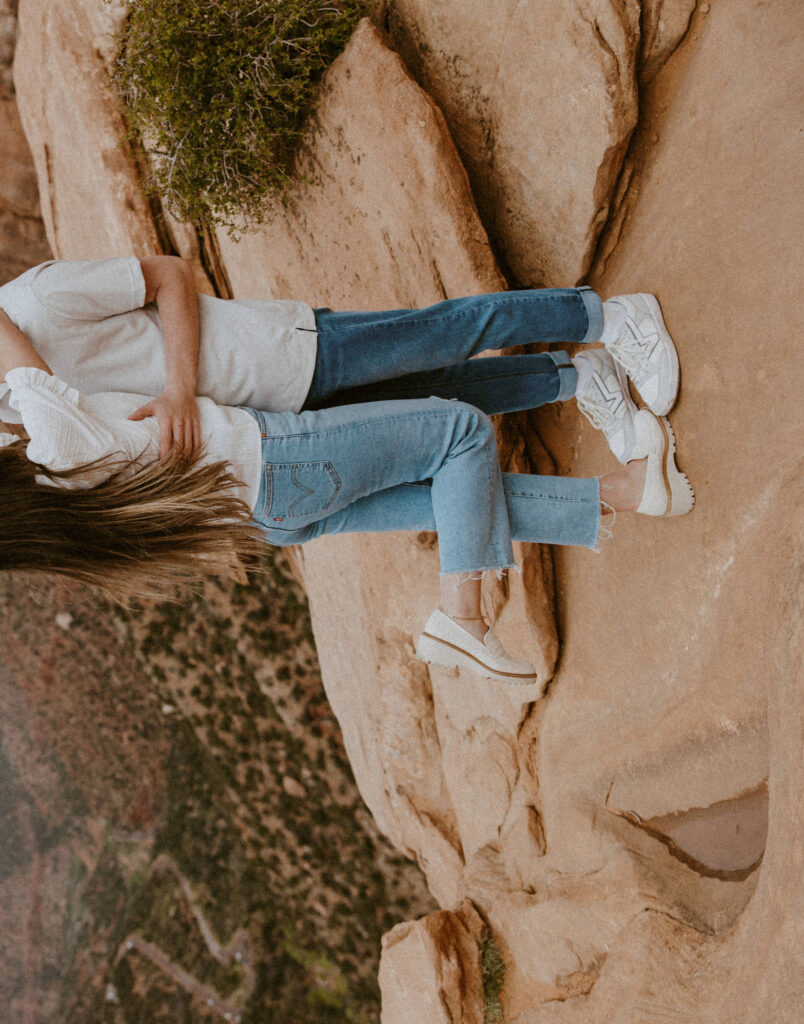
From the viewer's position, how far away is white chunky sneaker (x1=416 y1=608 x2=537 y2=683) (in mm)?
2523

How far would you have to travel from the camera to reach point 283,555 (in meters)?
5.54

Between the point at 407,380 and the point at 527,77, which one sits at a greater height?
the point at 527,77

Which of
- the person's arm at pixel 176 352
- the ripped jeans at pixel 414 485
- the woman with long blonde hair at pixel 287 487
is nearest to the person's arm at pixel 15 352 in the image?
the woman with long blonde hair at pixel 287 487

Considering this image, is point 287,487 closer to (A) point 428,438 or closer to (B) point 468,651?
(A) point 428,438

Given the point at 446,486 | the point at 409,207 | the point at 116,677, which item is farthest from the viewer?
the point at 116,677

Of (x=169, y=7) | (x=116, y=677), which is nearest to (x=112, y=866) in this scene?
(x=116, y=677)

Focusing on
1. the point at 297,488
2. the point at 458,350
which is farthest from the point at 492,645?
the point at 458,350

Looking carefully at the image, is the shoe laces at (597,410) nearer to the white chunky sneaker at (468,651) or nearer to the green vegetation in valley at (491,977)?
the white chunky sneaker at (468,651)

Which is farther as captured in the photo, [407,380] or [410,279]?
[410,279]

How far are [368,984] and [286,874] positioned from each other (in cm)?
93

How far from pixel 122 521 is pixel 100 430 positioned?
0.80ft

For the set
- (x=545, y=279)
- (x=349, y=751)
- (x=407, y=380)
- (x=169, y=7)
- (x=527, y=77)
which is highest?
(x=169, y=7)

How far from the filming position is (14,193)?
5.04 metres

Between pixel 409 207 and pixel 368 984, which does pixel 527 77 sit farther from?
pixel 368 984
